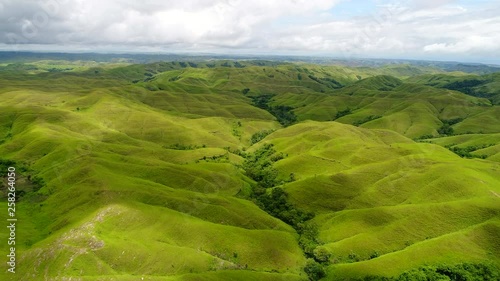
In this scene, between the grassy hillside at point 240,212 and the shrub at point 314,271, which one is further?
the shrub at point 314,271

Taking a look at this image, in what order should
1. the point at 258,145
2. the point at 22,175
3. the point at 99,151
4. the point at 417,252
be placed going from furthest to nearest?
the point at 258,145
the point at 99,151
the point at 22,175
the point at 417,252

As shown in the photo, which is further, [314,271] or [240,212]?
[240,212]

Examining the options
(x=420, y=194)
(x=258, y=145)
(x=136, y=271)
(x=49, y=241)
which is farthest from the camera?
(x=258, y=145)

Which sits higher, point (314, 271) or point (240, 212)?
point (240, 212)

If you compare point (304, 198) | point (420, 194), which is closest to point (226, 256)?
point (304, 198)

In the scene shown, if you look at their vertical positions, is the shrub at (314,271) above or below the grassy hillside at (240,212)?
below

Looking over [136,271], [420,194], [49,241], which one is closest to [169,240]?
[136,271]

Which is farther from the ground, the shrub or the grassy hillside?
the grassy hillside

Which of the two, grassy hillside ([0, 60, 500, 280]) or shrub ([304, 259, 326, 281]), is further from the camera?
shrub ([304, 259, 326, 281])

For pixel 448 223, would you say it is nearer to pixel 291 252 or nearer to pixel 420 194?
pixel 420 194

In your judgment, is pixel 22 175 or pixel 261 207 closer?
pixel 261 207

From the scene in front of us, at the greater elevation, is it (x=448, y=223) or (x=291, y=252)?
(x=448, y=223)
